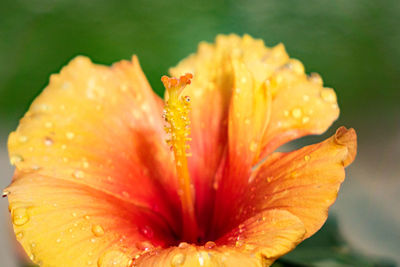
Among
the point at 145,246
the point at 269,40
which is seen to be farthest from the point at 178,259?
the point at 269,40

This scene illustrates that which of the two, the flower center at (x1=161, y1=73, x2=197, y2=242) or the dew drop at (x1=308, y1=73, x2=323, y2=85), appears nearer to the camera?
the flower center at (x1=161, y1=73, x2=197, y2=242)

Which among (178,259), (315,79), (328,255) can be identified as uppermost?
(315,79)

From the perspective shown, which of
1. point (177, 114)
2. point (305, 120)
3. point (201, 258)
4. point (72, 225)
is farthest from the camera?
point (305, 120)

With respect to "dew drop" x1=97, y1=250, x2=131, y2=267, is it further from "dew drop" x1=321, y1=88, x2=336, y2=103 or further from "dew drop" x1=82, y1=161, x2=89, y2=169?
"dew drop" x1=321, y1=88, x2=336, y2=103

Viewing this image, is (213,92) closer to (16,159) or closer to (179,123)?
(179,123)

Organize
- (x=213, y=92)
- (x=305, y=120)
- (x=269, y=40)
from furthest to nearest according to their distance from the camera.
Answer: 1. (x=269, y=40)
2. (x=213, y=92)
3. (x=305, y=120)

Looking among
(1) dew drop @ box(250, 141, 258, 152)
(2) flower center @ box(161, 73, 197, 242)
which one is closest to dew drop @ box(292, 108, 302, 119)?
(1) dew drop @ box(250, 141, 258, 152)

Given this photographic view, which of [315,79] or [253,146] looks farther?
[315,79]

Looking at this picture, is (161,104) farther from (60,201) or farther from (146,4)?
(146,4)
